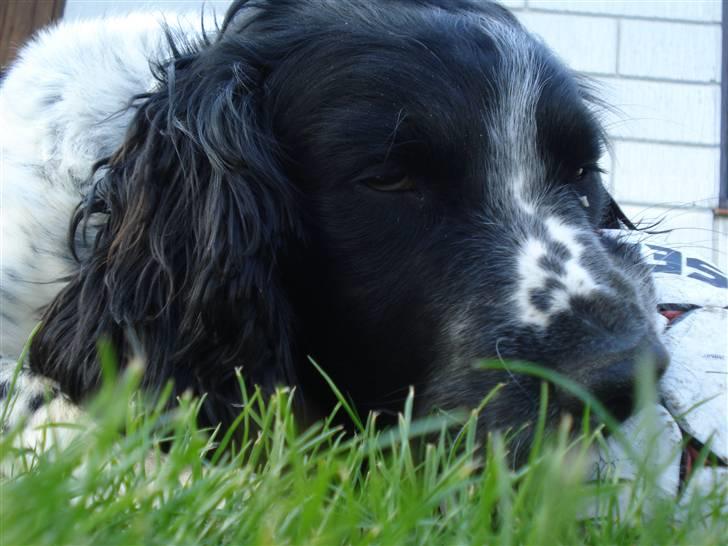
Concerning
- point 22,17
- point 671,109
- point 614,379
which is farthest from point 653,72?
point 614,379

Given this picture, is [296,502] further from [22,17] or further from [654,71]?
[654,71]

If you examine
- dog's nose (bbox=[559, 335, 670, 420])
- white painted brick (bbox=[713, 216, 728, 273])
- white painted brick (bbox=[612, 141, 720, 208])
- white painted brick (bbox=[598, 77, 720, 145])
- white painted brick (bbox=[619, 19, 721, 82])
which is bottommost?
white painted brick (bbox=[713, 216, 728, 273])

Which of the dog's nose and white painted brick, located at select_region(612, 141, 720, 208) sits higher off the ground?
the dog's nose

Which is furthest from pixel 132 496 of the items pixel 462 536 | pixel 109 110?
pixel 109 110

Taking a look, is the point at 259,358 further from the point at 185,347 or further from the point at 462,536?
the point at 462,536

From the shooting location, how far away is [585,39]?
19.8 ft

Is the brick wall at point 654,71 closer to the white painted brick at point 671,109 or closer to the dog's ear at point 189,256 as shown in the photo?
the white painted brick at point 671,109

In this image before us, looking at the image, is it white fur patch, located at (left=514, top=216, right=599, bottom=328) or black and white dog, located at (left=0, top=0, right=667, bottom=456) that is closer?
white fur patch, located at (left=514, top=216, right=599, bottom=328)

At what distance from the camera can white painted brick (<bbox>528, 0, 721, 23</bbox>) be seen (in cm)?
601

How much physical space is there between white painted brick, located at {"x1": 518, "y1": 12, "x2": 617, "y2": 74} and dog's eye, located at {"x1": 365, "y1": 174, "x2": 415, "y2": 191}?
13.4ft

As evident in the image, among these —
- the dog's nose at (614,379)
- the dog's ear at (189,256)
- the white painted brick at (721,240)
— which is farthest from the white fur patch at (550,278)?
the white painted brick at (721,240)

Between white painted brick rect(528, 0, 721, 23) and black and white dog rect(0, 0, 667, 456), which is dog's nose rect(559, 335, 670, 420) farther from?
white painted brick rect(528, 0, 721, 23)

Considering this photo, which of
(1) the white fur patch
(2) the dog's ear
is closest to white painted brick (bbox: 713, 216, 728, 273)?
(1) the white fur patch

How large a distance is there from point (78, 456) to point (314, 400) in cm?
128
